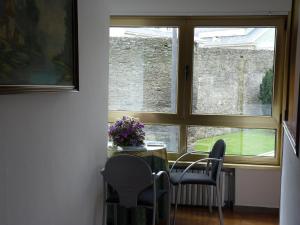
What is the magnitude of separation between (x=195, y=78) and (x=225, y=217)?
1.52 m

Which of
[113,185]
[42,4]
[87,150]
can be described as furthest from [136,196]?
[42,4]

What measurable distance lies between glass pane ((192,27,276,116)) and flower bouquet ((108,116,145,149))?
939mm

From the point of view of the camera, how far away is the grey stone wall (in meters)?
4.29

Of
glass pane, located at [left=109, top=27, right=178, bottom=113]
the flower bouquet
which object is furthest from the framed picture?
glass pane, located at [left=109, top=27, right=178, bottom=113]

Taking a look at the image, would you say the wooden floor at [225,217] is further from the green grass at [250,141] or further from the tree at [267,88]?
the tree at [267,88]

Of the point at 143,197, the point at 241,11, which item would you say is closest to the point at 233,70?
the point at 241,11

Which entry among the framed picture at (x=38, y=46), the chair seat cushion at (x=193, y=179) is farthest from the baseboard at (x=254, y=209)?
the framed picture at (x=38, y=46)

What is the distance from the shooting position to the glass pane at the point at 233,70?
4250 mm

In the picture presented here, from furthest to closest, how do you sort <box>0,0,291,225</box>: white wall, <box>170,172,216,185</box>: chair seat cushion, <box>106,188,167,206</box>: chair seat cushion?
<box>170,172,216,185</box>: chair seat cushion, <box>106,188,167,206</box>: chair seat cushion, <box>0,0,291,225</box>: white wall

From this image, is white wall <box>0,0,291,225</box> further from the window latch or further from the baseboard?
the baseboard

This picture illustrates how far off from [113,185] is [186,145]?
67.1 inches

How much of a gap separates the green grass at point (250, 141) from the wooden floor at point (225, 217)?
0.65 metres

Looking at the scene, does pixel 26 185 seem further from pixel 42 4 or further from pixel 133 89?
pixel 133 89

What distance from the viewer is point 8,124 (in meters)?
1.71
